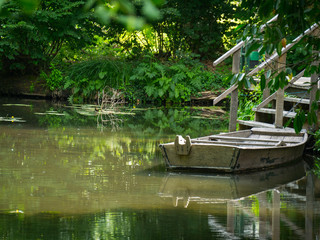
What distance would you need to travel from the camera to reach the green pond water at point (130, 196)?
14.9ft

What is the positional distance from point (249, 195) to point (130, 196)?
1.44m

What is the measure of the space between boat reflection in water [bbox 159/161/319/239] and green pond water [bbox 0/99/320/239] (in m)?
0.01

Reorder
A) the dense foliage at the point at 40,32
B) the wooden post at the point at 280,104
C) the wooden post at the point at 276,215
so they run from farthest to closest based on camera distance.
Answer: the dense foliage at the point at 40,32 → the wooden post at the point at 280,104 → the wooden post at the point at 276,215

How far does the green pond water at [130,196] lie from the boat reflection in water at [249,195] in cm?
1

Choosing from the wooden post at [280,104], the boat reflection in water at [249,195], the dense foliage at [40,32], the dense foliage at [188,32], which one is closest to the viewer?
the boat reflection in water at [249,195]

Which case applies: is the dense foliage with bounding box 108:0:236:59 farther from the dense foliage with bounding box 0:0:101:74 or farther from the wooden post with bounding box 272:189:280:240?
the wooden post with bounding box 272:189:280:240

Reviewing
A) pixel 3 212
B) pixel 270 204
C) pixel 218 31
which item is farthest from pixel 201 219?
pixel 218 31

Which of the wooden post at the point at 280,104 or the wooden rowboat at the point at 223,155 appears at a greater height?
the wooden post at the point at 280,104

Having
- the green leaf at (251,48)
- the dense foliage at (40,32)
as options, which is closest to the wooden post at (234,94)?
the green leaf at (251,48)

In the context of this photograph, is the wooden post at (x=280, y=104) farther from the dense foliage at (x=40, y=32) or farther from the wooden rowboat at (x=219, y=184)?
the dense foliage at (x=40, y=32)

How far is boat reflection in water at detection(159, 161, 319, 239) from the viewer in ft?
15.6

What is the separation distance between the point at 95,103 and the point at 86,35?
2947 millimetres

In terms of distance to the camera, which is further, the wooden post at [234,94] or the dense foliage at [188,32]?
the dense foliage at [188,32]

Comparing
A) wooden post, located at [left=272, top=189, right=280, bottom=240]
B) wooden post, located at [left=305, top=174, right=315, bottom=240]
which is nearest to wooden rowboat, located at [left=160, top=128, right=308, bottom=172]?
wooden post, located at [left=305, top=174, right=315, bottom=240]
